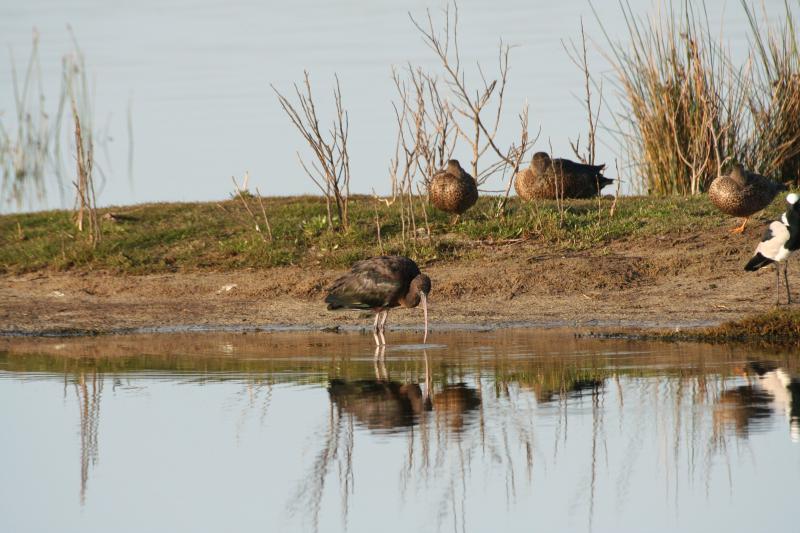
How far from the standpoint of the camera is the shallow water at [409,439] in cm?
612

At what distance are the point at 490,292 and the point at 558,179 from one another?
600cm

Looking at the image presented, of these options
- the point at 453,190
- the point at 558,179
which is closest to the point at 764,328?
the point at 453,190

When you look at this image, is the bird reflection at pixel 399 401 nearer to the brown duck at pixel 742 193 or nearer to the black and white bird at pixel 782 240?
the black and white bird at pixel 782 240

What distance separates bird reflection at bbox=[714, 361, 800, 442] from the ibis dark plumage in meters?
4.20

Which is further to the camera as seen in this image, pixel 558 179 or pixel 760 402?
pixel 558 179

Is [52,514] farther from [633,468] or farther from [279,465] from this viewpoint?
[633,468]

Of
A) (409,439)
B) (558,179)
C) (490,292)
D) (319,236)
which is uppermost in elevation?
(558,179)

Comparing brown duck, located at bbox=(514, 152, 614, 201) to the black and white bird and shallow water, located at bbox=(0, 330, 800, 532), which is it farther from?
shallow water, located at bbox=(0, 330, 800, 532)

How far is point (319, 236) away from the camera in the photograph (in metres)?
19.1

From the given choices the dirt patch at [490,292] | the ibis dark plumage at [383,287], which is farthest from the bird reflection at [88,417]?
the dirt patch at [490,292]

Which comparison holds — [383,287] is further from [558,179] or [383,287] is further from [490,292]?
[558,179]

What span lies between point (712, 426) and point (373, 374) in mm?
3447

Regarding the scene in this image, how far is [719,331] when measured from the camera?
12.2 meters

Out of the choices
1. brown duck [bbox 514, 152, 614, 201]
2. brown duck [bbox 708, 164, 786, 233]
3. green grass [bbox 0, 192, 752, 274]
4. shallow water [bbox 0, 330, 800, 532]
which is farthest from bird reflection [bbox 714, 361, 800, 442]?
brown duck [bbox 514, 152, 614, 201]
